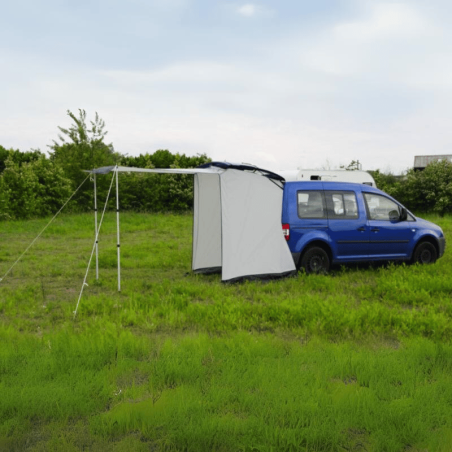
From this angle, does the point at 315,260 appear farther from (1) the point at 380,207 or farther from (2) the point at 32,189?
(2) the point at 32,189

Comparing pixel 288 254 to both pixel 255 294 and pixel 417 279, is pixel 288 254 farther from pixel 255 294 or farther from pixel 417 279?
pixel 417 279

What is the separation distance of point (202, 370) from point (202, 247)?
6142 mm

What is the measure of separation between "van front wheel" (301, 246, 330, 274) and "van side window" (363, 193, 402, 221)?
4.37 feet

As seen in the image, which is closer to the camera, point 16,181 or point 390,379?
point 390,379

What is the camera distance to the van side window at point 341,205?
10.3 meters

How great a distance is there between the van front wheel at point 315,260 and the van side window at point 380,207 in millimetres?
1331

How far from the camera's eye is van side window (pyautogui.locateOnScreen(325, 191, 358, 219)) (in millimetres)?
10273

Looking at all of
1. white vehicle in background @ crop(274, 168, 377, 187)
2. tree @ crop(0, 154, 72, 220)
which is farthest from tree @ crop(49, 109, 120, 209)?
white vehicle in background @ crop(274, 168, 377, 187)

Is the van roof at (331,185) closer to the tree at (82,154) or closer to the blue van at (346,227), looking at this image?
the blue van at (346,227)

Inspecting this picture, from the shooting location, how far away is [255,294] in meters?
8.61

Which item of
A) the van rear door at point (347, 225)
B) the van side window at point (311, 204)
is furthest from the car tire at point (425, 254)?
the van side window at point (311, 204)

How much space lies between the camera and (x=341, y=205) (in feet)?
34.2

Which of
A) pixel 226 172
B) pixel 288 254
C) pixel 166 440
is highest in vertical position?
pixel 226 172

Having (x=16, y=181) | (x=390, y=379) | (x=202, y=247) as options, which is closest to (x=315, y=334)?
(x=390, y=379)
